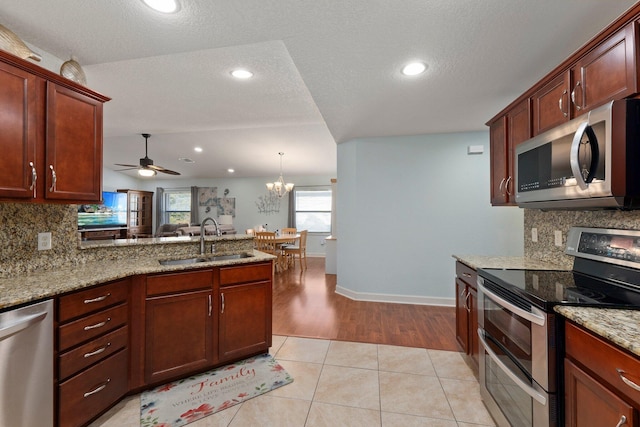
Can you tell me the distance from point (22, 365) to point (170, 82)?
2.66m

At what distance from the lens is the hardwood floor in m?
2.78

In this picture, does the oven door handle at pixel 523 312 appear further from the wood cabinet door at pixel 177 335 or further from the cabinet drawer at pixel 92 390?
the cabinet drawer at pixel 92 390

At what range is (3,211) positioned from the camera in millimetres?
1659

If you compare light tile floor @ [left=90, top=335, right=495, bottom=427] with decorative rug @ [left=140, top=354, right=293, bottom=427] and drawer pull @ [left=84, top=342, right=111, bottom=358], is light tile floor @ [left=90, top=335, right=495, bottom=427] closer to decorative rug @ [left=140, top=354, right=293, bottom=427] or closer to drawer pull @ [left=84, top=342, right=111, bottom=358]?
decorative rug @ [left=140, top=354, right=293, bottom=427]

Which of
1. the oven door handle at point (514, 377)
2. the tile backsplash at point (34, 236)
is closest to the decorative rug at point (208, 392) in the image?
the tile backsplash at point (34, 236)

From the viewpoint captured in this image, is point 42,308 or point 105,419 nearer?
point 42,308

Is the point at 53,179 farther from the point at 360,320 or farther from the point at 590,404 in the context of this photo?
the point at 360,320

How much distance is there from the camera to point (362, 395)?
1913 millimetres

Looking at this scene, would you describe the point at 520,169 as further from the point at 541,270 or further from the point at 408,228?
the point at 408,228

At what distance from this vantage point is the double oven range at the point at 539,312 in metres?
1.17

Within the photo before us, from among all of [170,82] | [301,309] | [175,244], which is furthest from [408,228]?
[170,82]

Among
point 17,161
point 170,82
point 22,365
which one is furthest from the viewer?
point 170,82

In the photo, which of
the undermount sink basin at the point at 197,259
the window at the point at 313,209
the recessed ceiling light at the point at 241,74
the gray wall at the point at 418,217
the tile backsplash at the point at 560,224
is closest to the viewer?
the tile backsplash at the point at 560,224

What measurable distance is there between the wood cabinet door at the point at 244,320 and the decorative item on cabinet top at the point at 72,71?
1.77 metres
